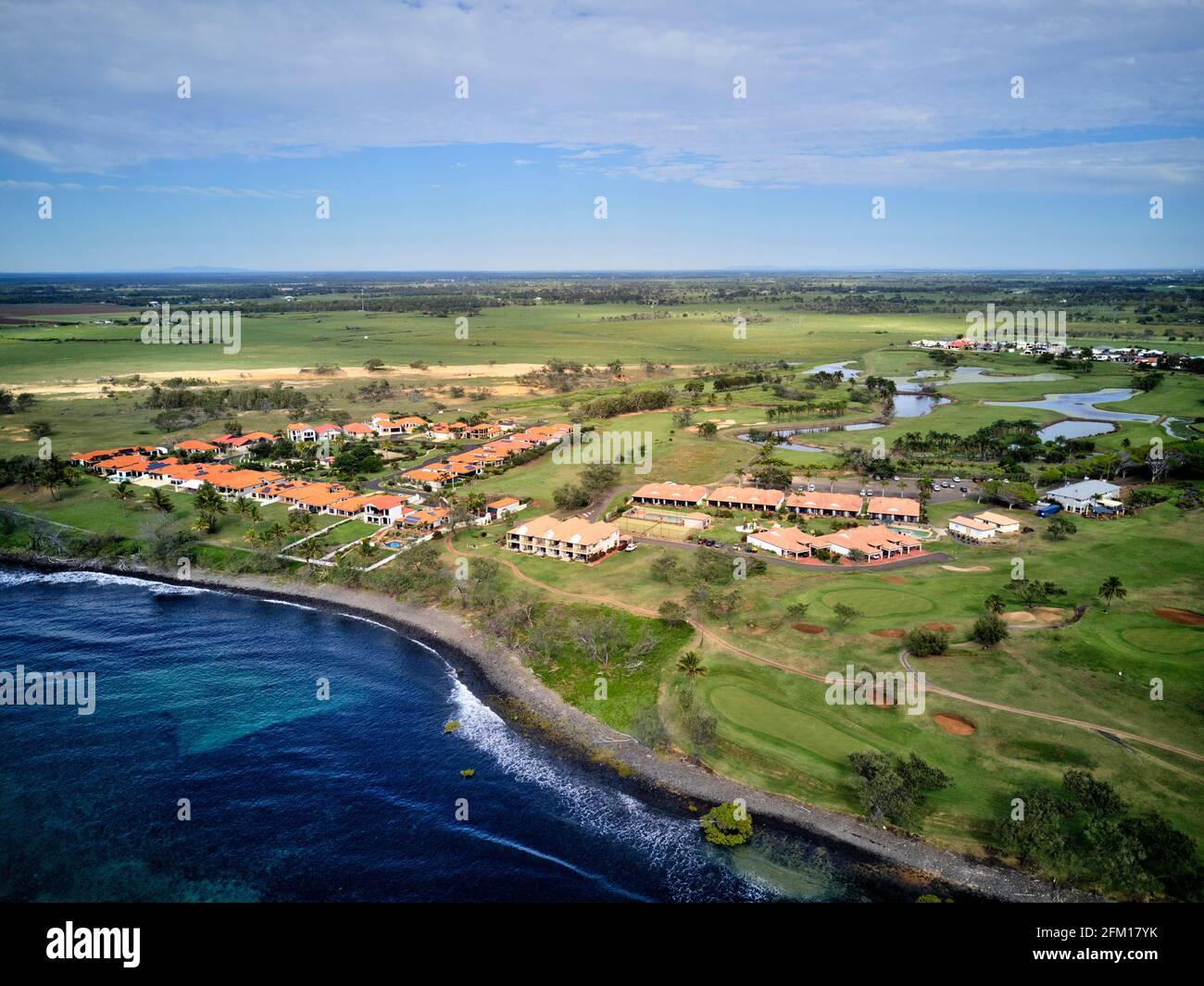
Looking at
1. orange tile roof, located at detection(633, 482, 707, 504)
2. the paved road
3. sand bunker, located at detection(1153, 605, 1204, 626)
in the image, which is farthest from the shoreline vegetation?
orange tile roof, located at detection(633, 482, 707, 504)

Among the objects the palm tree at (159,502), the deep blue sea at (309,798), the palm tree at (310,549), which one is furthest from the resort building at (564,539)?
the palm tree at (159,502)

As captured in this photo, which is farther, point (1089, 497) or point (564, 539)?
point (1089, 497)

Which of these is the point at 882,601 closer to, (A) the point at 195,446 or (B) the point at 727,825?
(B) the point at 727,825

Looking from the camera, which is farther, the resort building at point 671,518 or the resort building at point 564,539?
the resort building at point 671,518

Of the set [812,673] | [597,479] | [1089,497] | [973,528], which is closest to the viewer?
[812,673]

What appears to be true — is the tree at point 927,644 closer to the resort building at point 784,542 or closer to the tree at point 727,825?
the resort building at point 784,542

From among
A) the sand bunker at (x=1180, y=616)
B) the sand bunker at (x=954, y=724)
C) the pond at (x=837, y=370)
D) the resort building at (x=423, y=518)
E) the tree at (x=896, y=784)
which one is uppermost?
the pond at (x=837, y=370)

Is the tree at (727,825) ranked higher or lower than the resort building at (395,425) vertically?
lower

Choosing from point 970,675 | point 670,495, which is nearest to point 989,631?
point 970,675
